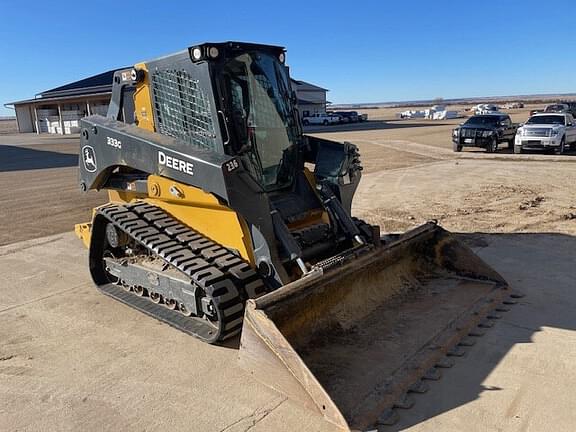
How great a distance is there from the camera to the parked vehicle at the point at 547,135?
1875 centimetres

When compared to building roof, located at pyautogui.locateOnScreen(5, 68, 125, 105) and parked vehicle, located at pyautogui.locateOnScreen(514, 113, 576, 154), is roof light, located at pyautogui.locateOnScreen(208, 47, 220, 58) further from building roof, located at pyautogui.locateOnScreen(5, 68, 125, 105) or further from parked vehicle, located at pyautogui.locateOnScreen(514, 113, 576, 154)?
building roof, located at pyautogui.locateOnScreen(5, 68, 125, 105)

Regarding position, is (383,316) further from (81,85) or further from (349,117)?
(349,117)

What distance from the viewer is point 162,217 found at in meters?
4.94

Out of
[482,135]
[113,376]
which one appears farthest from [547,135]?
[113,376]

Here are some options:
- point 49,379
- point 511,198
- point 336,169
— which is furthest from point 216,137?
point 511,198

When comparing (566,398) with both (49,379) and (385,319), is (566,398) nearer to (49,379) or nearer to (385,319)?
(385,319)

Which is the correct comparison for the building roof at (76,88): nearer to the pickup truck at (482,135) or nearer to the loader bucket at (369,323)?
the pickup truck at (482,135)

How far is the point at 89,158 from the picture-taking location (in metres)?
5.59

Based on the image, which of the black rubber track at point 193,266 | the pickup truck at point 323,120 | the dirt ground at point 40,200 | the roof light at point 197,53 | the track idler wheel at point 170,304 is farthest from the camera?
the pickup truck at point 323,120

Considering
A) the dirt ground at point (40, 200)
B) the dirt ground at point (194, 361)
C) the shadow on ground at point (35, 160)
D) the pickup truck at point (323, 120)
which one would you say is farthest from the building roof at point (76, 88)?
the dirt ground at point (194, 361)

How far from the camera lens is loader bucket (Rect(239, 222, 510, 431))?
3.25 m

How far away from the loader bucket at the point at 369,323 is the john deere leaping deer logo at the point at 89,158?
3010mm

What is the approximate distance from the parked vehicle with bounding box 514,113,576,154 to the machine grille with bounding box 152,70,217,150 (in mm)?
17414

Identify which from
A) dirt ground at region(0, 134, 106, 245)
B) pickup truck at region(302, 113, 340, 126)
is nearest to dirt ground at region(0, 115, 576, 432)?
dirt ground at region(0, 134, 106, 245)
